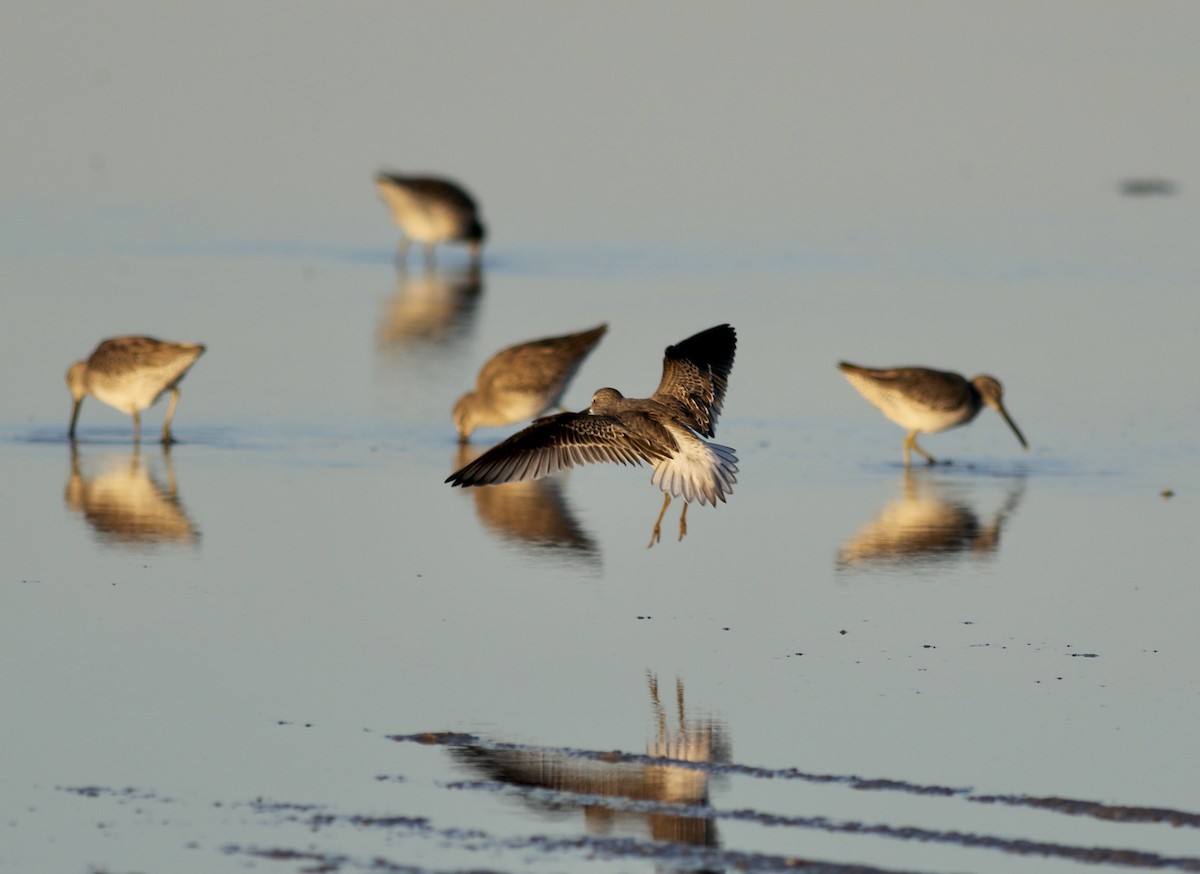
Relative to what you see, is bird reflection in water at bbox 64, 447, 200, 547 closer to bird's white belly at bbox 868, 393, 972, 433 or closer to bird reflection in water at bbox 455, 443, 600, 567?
bird reflection in water at bbox 455, 443, 600, 567

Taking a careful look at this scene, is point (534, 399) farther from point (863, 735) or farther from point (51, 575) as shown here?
point (863, 735)

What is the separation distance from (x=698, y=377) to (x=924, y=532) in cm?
179

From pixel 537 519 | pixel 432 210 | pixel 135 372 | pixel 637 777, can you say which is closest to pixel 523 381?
pixel 135 372

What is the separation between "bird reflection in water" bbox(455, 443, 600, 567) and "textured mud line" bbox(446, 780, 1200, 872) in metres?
3.78

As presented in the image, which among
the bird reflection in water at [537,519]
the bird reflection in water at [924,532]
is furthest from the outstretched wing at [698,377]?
the bird reflection in water at [924,532]

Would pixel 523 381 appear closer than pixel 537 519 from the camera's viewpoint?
No

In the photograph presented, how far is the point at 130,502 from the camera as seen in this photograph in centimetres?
1140

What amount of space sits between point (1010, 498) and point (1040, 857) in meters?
6.37

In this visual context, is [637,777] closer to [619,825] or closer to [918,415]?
[619,825]

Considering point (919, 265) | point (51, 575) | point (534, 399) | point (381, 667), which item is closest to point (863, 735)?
point (381, 667)

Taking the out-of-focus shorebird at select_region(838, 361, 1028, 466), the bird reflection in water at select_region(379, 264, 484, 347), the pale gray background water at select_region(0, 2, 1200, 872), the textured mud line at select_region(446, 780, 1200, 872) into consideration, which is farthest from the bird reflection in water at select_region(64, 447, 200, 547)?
the bird reflection in water at select_region(379, 264, 484, 347)

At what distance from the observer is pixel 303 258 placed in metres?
24.6

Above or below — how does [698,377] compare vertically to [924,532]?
above

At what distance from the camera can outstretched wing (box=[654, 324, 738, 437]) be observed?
998cm
